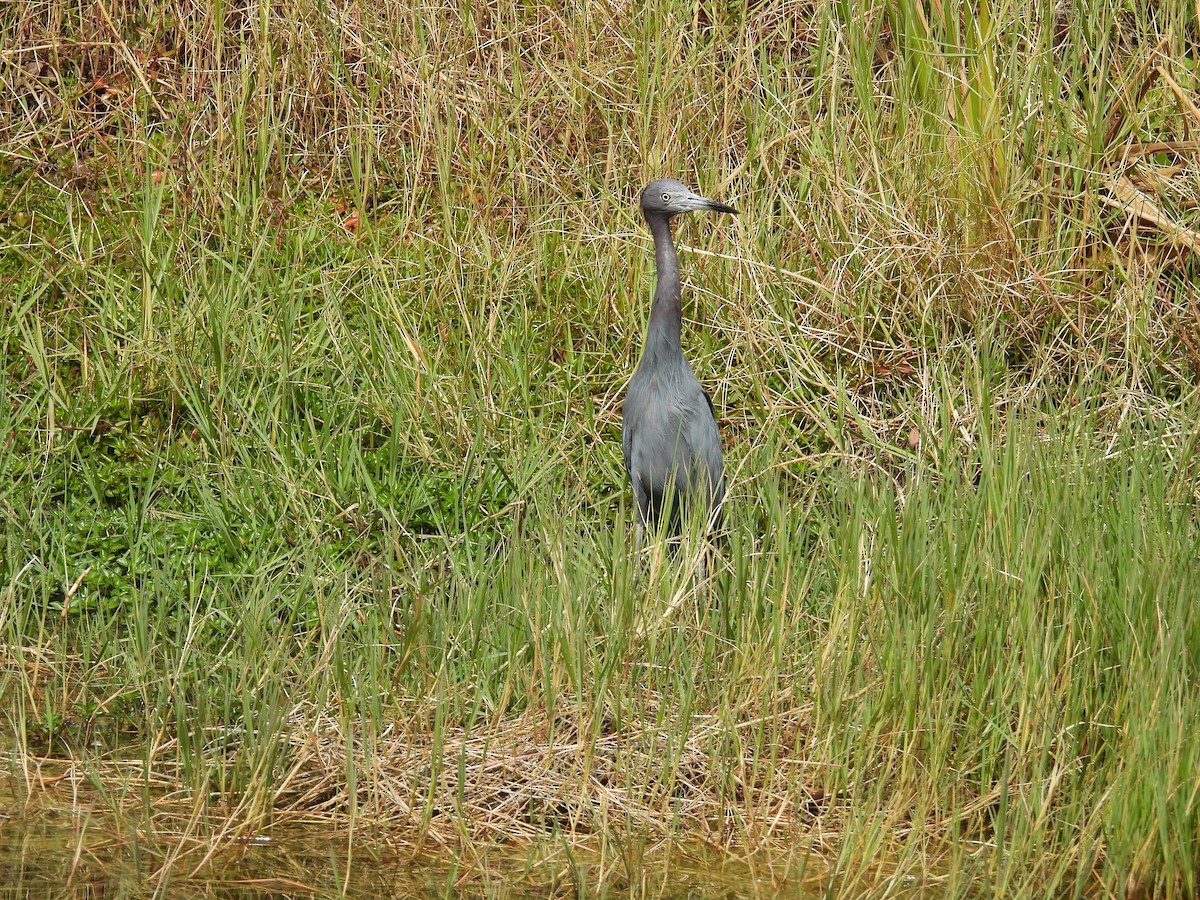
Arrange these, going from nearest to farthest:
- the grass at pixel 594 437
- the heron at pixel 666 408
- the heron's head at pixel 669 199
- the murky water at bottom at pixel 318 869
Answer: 1. the murky water at bottom at pixel 318 869
2. the grass at pixel 594 437
3. the heron at pixel 666 408
4. the heron's head at pixel 669 199

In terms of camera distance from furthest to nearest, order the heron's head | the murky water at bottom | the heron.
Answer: the heron's head, the heron, the murky water at bottom

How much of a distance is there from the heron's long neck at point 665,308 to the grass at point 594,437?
466 millimetres

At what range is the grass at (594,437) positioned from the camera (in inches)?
112

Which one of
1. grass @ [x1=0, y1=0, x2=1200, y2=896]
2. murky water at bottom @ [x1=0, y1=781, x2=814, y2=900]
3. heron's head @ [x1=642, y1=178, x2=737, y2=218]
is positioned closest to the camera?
murky water at bottom @ [x1=0, y1=781, x2=814, y2=900]

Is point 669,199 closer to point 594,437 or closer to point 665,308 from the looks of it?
point 665,308

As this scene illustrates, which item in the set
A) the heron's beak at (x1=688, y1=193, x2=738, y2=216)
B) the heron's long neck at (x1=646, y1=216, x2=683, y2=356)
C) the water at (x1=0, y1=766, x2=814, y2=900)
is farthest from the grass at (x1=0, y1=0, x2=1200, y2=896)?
the heron's beak at (x1=688, y1=193, x2=738, y2=216)

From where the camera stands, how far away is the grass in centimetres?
284

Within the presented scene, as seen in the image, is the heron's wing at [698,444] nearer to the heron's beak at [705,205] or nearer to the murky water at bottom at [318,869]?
the heron's beak at [705,205]

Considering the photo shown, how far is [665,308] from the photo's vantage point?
425cm

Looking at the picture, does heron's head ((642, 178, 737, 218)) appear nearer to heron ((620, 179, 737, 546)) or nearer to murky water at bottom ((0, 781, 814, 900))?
heron ((620, 179, 737, 546))

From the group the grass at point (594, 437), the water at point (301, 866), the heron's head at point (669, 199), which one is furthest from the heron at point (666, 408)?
the water at point (301, 866)

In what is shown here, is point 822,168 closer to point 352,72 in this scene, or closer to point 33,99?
point 352,72

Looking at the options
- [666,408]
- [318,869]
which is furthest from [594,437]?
[318,869]

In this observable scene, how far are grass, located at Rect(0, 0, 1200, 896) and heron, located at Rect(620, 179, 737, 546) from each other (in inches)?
6.5
